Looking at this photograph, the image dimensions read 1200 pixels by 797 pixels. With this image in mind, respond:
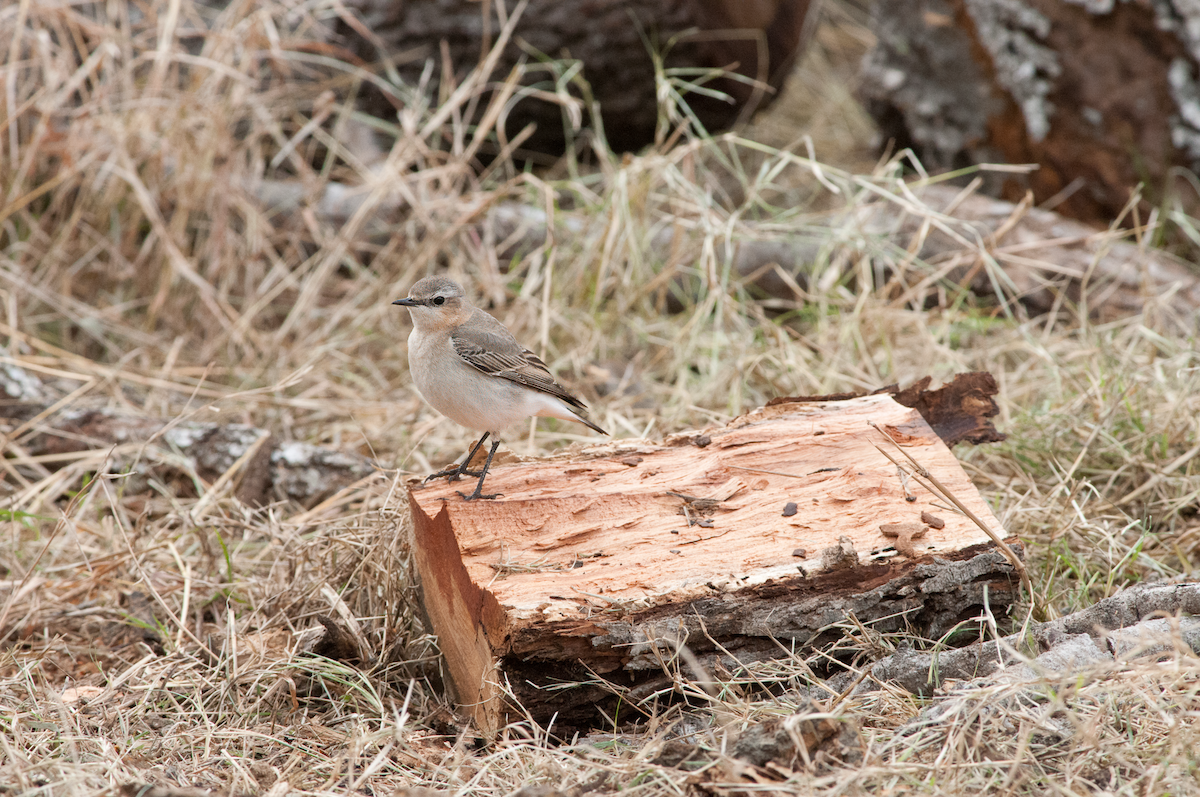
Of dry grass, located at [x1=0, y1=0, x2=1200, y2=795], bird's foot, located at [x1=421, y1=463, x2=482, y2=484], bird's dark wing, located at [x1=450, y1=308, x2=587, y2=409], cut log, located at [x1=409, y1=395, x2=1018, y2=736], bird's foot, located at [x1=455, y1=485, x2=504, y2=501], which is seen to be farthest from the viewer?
bird's dark wing, located at [x1=450, y1=308, x2=587, y2=409]

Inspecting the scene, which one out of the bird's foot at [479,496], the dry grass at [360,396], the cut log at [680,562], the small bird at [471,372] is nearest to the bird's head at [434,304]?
the small bird at [471,372]

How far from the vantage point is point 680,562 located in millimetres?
2904

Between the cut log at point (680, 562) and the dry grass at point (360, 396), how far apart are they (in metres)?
0.16

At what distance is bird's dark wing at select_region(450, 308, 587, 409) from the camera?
144 inches

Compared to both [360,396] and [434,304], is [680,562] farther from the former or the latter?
[360,396]

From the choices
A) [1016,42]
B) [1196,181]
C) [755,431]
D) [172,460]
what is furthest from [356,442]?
[1196,181]

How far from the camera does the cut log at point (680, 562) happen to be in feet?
9.03

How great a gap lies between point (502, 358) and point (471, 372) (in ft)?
0.54

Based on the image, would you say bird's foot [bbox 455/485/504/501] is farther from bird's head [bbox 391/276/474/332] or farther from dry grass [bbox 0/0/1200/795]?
bird's head [bbox 391/276/474/332]

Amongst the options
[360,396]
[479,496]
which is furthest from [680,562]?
[360,396]

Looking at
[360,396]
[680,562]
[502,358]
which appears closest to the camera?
[680,562]

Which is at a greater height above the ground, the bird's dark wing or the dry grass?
the bird's dark wing

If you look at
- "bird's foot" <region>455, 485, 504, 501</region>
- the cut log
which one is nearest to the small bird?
"bird's foot" <region>455, 485, 504, 501</region>

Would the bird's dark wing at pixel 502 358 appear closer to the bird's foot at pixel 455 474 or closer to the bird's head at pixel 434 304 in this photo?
the bird's head at pixel 434 304
